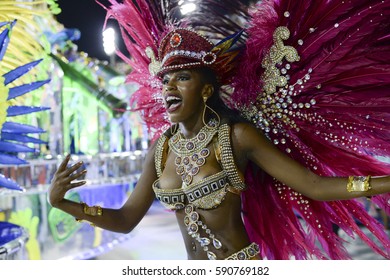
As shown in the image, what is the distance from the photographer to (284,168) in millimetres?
1576

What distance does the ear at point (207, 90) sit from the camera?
1.67m

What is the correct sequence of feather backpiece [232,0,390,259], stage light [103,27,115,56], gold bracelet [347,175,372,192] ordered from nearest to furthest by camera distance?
gold bracelet [347,175,372,192] → feather backpiece [232,0,390,259] → stage light [103,27,115,56]

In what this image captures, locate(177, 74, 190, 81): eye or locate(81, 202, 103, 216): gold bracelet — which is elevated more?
locate(177, 74, 190, 81): eye

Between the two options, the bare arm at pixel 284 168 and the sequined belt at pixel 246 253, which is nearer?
the bare arm at pixel 284 168

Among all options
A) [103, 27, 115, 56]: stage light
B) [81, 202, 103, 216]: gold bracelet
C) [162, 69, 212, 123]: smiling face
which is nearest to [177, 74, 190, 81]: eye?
[162, 69, 212, 123]: smiling face

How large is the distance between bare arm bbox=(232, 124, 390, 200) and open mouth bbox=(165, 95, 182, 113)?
0.61 feet

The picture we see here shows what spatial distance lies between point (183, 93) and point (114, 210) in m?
0.46

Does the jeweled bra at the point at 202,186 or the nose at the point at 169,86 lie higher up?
the nose at the point at 169,86

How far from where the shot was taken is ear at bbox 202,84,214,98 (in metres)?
1.67

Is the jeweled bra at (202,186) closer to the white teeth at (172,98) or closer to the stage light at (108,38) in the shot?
the white teeth at (172,98)

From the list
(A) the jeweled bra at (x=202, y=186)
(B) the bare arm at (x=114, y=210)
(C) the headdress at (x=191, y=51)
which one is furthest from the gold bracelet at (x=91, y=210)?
(C) the headdress at (x=191, y=51)

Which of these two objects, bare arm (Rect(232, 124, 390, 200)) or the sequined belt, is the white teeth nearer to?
bare arm (Rect(232, 124, 390, 200))
